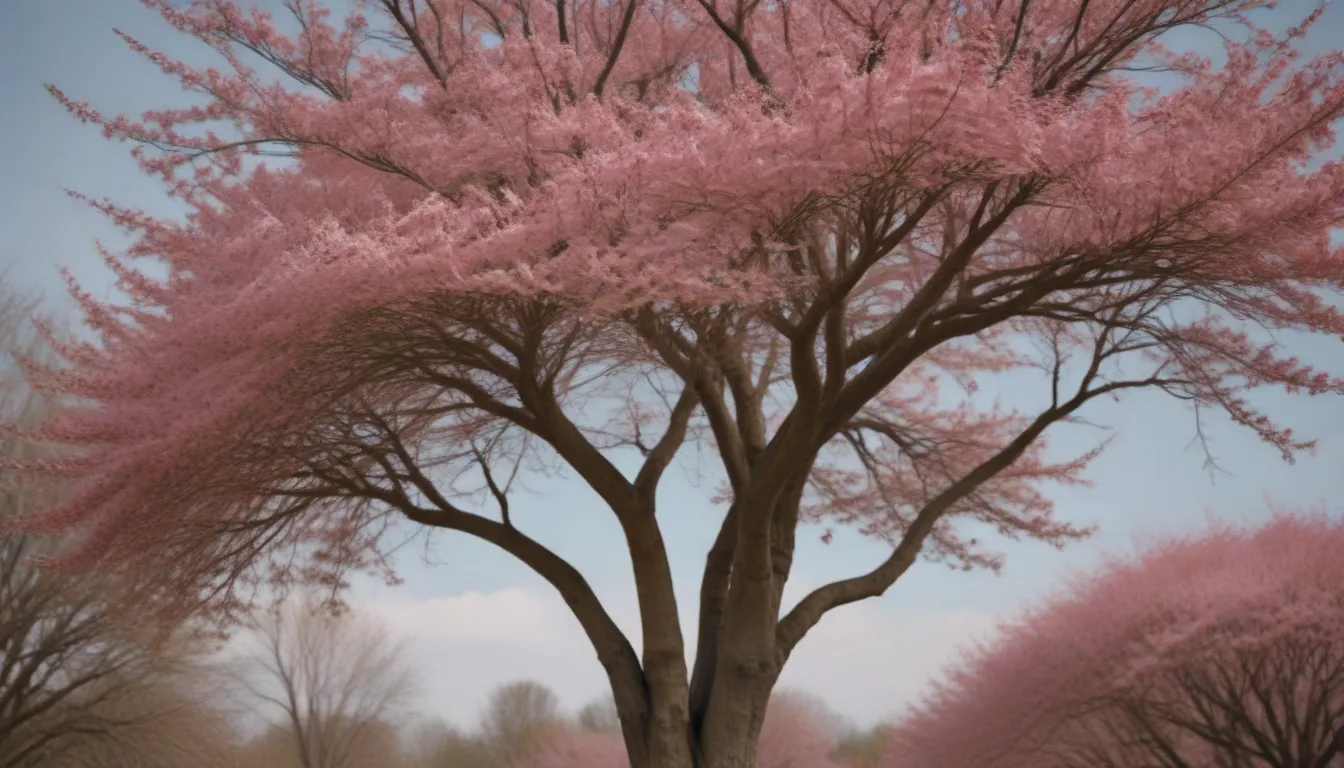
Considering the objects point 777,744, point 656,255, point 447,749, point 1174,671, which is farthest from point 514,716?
point 656,255

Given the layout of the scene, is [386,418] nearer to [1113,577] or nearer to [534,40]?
[534,40]

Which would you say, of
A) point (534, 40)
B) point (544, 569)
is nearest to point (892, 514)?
point (544, 569)

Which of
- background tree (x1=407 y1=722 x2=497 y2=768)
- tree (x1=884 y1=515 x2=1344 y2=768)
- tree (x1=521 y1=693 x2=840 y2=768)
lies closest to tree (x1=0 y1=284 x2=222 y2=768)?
tree (x1=521 y1=693 x2=840 y2=768)

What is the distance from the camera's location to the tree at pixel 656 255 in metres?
4.91

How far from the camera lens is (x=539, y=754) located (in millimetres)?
17219

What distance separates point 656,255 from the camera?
16.1 ft

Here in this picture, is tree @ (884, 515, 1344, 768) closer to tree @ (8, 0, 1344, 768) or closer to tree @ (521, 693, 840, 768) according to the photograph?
tree @ (521, 693, 840, 768)

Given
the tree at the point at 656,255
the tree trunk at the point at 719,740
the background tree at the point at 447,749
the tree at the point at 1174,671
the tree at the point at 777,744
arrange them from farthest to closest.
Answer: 1. the background tree at the point at 447,749
2. the tree at the point at 777,744
3. the tree at the point at 1174,671
4. the tree trunk at the point at 719,740
5. the tree at the point at 656,255

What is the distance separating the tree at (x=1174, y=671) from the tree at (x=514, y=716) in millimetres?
10696

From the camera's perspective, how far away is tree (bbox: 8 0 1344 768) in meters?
4.91

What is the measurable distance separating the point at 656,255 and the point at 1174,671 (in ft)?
27.8

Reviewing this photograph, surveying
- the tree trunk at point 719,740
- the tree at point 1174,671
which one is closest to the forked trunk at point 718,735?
the tree trunk at point 719,740

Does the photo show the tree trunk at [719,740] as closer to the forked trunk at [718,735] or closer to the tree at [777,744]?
the forked trunk at [718,735]

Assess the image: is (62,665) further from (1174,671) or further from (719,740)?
(1174,671)
